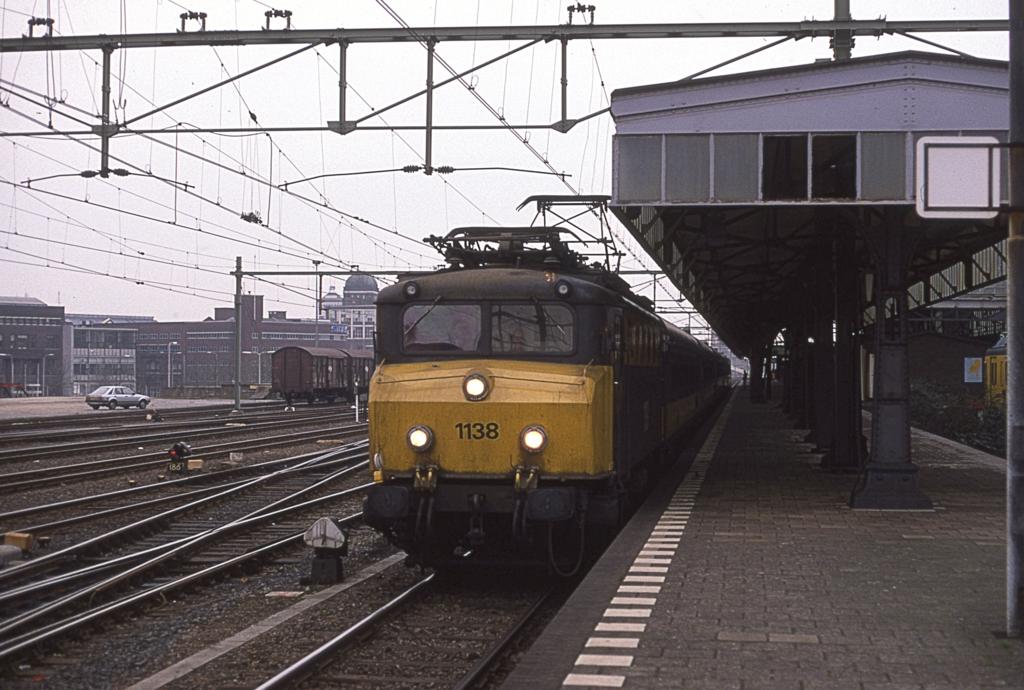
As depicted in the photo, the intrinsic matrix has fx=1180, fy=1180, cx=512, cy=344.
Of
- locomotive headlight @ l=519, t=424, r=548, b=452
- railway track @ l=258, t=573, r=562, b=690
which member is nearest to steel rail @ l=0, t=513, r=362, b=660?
railway track @ l=258, t=573, r=562, b=690

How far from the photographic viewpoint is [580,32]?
1606 cm

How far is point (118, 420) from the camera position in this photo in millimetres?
42719

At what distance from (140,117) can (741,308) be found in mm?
27511

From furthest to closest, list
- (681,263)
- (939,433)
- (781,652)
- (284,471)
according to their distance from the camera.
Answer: (939,433), (681,263), (284,471), (781,652)

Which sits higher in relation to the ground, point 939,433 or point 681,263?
point 681,263

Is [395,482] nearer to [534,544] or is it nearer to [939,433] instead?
[534,544]

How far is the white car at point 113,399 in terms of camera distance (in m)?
57.3

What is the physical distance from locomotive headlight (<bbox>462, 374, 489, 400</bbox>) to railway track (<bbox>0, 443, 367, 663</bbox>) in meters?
3.43

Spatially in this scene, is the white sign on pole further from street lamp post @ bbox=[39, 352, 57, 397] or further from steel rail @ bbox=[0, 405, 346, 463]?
street lamp post @ bbox=[39, 352, 57, 397]

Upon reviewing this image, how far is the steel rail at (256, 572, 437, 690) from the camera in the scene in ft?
25.8

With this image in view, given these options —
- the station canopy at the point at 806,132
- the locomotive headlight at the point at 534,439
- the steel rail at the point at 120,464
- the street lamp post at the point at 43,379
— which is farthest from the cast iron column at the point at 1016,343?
the street lamp post at the point at 43,379

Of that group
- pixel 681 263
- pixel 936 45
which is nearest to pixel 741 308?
pixel 681 263

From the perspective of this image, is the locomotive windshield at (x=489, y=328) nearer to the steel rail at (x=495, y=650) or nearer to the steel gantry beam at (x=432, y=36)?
the steel rail at (x=495, y=650)

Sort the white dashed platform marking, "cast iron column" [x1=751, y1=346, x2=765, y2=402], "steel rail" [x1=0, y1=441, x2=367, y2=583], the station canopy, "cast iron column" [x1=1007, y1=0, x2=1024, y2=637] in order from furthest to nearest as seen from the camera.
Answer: "cast iron column" [x1=751, y1=346, x2=765, y2=402]
the station canopy
"steel rail" [x1=0, y1=441, x2=367, y2=583]
"cast iron column" [x1=1007, y1=0, x2=1024, y2=637]
the white dashed platform marking
